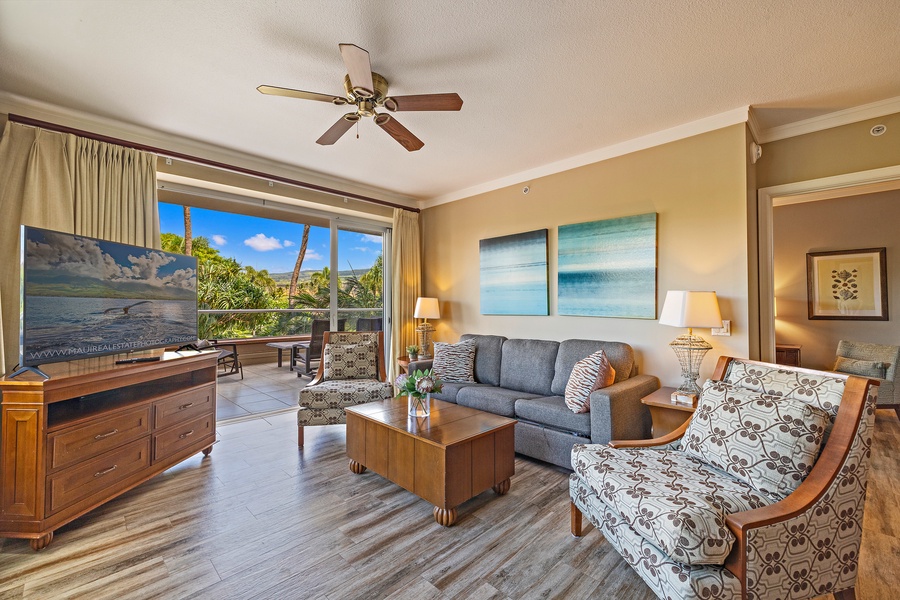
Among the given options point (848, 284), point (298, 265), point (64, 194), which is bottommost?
point (848, 284)

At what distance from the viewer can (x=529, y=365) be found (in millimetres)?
3725

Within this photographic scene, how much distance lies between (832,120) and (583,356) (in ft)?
8.41

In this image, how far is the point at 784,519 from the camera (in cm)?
133

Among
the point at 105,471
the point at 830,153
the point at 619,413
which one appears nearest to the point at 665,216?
the point at 830,153

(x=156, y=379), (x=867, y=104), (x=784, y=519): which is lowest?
(x=784, y=519)

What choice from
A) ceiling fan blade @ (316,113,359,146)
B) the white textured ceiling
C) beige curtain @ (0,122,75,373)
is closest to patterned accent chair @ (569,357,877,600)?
the white textured ceiling

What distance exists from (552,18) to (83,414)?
340 cm

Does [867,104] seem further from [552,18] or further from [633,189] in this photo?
[552,18]

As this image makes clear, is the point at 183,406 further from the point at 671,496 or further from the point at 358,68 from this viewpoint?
the point at 671,496

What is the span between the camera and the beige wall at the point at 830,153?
271cm

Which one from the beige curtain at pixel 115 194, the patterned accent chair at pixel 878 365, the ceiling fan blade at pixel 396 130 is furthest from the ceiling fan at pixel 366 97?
the patterned accent chair at pixel 878 365

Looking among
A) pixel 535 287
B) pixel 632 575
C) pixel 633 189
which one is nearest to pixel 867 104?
pixel 633 189

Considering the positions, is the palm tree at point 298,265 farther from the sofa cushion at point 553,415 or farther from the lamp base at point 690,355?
the lamp base at point 690,355

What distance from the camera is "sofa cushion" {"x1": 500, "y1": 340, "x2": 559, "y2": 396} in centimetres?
360
